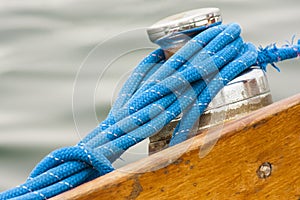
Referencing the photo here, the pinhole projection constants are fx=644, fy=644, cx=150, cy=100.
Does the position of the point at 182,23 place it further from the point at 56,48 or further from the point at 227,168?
the point at 56,48

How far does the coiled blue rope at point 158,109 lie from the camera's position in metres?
1.32

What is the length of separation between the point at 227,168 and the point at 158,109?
0.20m

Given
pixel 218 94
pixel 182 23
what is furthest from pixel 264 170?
pixel 182 23

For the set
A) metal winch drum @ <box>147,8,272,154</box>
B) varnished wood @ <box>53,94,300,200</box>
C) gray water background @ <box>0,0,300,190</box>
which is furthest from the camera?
gray water background @ <box>0,0,300,190</box>

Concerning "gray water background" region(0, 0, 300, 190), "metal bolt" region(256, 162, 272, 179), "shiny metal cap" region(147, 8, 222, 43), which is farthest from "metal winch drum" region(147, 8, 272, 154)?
"gray water background" region(0, 0, 300, 190)

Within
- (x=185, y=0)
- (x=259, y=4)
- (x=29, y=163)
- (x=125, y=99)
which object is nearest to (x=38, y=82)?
(x=29, y=163)

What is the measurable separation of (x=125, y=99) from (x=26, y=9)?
2664 millimetres

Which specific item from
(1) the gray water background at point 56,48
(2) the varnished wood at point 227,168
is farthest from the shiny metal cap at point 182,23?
(1) the gray water background at point 56,48

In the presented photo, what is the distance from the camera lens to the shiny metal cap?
58.1 inches

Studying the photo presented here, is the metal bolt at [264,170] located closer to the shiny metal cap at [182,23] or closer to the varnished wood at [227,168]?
the varnished wood at [227,168]

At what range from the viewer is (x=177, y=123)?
4.61 feet

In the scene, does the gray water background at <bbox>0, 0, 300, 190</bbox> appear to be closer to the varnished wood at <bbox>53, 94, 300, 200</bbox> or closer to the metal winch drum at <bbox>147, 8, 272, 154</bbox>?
the metal winch drum at <bbox>147, 8, 272, 154</bbox>

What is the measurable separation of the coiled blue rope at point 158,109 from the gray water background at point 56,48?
1418 mm

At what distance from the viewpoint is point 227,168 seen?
128cm
